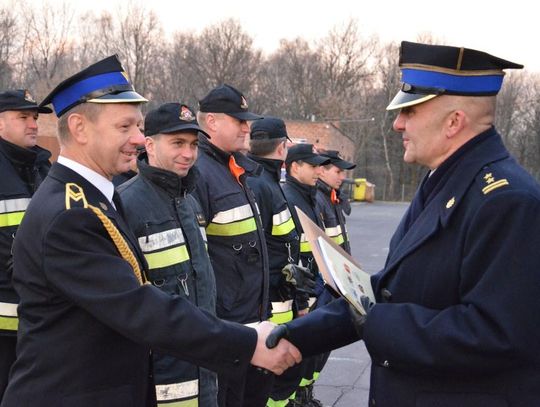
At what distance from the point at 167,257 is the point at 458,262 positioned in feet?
5.81

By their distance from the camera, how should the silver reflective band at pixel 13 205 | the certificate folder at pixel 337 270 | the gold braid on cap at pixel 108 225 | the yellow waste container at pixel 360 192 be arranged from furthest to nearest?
the yellow waste container at pixel 360 192
the silver reflective band at pixel 13 205
the gold braid on cap at pixel 108 225
the certificate folder at pixel 337 270

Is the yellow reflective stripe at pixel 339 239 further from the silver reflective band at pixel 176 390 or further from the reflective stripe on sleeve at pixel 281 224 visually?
the silver reflective band at pixel 176 390

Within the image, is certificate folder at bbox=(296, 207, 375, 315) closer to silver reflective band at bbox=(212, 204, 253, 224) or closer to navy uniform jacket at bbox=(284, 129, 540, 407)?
navy uniform jacket at bbox=(284, 129, 540, 407)

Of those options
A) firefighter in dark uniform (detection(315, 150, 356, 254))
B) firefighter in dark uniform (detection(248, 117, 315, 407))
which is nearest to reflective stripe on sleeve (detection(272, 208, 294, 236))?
firefighter in dark uniform (detection(248, 117, 315, 407))

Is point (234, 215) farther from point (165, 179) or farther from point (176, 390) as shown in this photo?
point (176, 390)

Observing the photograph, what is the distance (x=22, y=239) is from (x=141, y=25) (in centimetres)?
5528

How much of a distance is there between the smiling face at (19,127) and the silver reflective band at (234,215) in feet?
5.94

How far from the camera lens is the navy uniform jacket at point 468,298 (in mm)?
2109

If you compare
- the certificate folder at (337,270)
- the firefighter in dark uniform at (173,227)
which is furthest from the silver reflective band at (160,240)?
the certificate folder at (337,270)

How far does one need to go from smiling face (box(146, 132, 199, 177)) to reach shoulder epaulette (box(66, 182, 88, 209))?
53.2 inches

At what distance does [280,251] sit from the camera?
17.9 feet

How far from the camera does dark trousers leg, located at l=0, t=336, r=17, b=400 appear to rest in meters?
Result: 4.40

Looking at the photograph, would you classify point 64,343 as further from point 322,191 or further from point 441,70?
point 322,191

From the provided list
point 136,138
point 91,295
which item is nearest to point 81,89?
point 136,138
